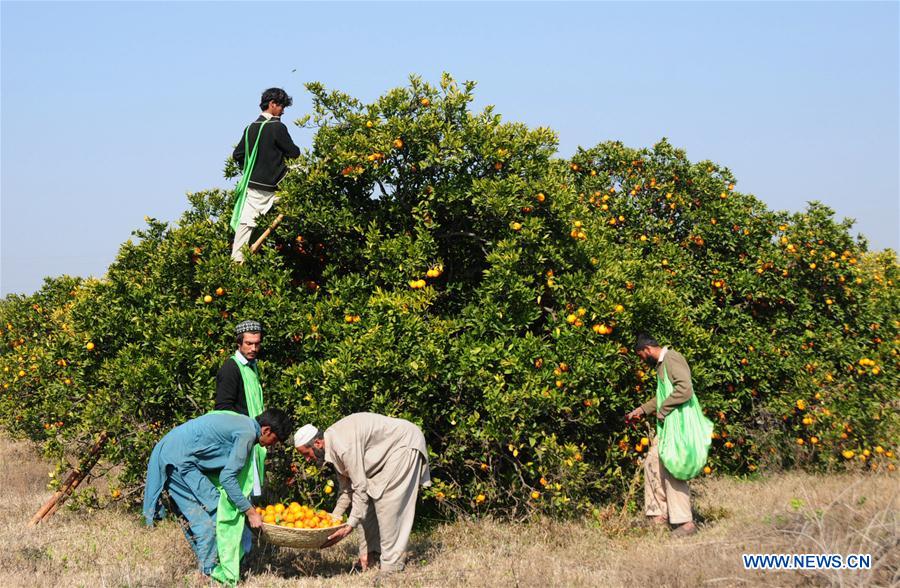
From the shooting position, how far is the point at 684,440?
6.50 metres

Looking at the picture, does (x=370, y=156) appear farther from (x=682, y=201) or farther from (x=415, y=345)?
(x=682, y=201)

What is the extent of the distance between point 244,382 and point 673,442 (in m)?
3.40

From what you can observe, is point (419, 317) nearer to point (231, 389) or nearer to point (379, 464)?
point (379, 464)

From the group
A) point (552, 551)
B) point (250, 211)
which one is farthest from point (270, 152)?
point (552, 551)

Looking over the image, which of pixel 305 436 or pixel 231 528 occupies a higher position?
pixel 305 436

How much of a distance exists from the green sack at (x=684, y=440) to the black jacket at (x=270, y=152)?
3951mm

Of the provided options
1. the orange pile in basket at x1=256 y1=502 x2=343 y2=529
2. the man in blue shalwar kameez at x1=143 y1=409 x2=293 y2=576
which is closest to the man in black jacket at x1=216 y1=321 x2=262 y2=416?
the man in blue shalwar kameez at x1=143 y1=409 x2=293 y2=576

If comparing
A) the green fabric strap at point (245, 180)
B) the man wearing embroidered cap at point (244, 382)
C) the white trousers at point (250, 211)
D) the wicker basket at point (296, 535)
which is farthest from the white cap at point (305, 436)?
the green fabric strap at point (245, 180)

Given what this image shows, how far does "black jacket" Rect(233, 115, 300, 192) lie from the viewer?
7582 millimetres

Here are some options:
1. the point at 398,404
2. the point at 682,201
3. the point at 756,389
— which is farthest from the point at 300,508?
the point at 682,201

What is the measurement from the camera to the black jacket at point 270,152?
758cm

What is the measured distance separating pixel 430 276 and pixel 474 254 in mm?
951

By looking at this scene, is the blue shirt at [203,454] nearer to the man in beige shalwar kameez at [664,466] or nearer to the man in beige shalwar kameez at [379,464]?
the man in beige shalwar kameez at [379,464]

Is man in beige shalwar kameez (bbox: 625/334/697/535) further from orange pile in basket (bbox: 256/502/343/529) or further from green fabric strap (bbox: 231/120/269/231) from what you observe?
green fabric strap (bbox: 231/120/269/231)
